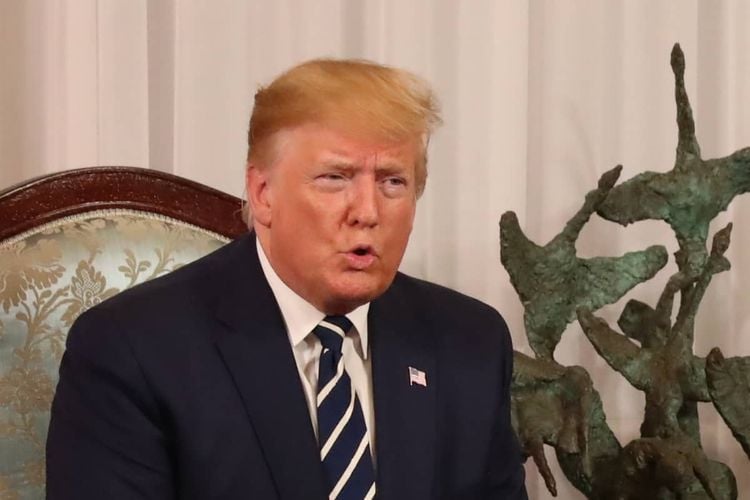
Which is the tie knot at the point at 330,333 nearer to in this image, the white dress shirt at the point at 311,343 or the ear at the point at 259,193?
the white dress shirt at the point at 311,343

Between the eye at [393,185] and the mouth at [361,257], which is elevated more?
the eye at [393,185]

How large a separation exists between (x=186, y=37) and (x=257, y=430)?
91cm

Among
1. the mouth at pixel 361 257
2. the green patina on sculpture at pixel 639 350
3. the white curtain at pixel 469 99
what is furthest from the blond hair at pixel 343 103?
the white curtain at pixel 469 99

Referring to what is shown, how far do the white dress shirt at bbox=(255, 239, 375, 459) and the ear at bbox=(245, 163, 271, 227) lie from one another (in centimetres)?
7

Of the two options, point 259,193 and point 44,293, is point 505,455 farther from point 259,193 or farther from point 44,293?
point 44,293

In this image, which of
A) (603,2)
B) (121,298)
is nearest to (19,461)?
(121,298)

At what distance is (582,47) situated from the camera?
1925mm

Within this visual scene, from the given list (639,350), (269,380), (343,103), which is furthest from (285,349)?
(639,350)

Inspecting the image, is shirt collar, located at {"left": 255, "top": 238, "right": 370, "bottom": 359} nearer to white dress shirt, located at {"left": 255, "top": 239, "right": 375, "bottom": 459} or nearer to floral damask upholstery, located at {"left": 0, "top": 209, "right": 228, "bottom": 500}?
white dress shirt, located at {"left": 255, "top": 239, "right": 375, "bottom": 459}

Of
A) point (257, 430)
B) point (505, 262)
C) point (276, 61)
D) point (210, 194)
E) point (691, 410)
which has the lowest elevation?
point (691, 410)

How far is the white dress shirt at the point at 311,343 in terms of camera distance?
1.13 m

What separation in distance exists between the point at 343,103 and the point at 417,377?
326 mm

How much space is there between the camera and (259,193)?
3.59 feet

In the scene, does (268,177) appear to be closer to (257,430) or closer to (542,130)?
(257,430)
